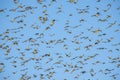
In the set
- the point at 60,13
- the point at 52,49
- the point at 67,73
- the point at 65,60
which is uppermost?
the point at 60,13

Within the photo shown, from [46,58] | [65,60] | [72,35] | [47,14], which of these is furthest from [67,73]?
[47,14]

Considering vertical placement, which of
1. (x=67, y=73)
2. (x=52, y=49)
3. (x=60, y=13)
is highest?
(x=60, y=13)

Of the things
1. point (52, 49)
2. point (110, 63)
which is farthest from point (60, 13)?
point (110, 63)

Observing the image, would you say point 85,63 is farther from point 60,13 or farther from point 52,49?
point 60,13

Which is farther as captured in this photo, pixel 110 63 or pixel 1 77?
pixel 110 63

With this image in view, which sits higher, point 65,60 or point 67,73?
point 65,60

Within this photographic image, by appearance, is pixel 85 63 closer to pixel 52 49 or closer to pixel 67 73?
pixel 67 73
